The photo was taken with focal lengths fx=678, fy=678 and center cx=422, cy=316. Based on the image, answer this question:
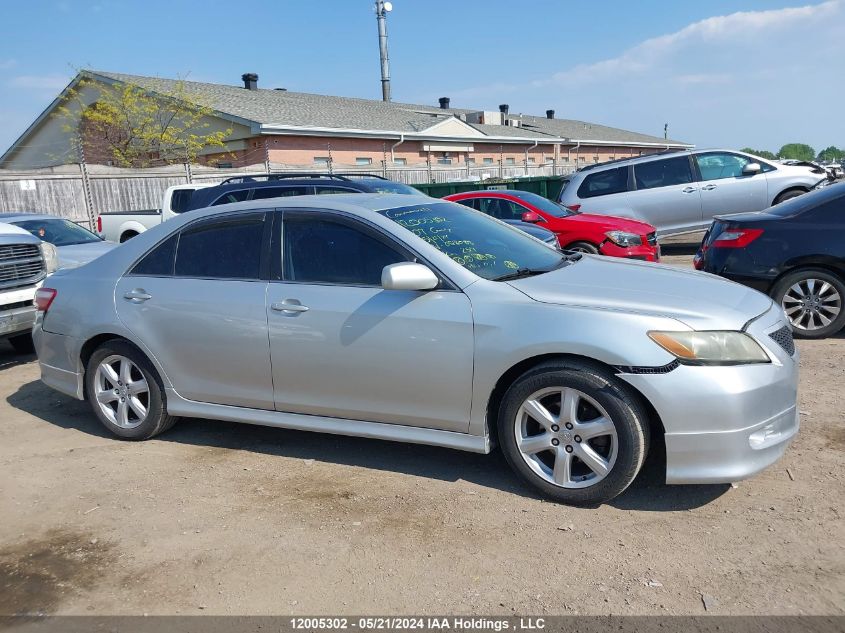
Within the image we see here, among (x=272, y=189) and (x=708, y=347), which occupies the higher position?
(x=272, y=189)

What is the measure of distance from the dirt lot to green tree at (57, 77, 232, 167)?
21.9 m

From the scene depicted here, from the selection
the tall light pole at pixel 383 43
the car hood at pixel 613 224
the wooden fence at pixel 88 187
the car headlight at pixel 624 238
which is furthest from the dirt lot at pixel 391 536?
the tall light pole at pixel 383 43

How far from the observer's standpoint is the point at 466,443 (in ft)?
12.5

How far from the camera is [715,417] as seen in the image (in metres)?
3.28

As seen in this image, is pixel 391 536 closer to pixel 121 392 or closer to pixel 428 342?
pixel 428 342

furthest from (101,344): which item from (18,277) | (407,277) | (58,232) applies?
(58,232)

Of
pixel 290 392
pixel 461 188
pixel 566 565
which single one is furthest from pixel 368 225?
pixel 461 188

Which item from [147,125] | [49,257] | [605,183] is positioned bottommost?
[49,257]

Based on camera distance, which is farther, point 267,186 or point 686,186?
point 686,186

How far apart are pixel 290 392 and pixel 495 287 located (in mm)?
1473

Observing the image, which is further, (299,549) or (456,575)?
(299,549)

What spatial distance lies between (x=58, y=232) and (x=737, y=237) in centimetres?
914

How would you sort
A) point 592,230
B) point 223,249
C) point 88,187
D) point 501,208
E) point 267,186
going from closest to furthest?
point 223,249, point 267,186, point 592,230, point 501,208, point 88,187

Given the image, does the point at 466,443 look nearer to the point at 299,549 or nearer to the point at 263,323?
the point at 299,549
